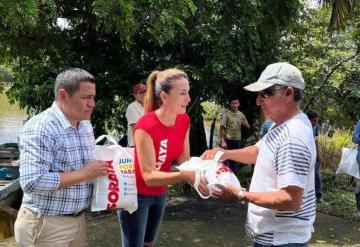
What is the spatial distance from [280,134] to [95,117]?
582 cm

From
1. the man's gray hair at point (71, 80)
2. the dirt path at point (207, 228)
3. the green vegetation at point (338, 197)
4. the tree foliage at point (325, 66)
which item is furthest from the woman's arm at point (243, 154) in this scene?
the tree foliage at point (325, 66)

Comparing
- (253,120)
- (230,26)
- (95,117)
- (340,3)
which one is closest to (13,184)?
(95,117)

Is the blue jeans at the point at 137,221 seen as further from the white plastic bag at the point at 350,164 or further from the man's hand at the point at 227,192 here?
the white plastic bag at the point at 350,164

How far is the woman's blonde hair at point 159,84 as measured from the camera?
8.86 ft

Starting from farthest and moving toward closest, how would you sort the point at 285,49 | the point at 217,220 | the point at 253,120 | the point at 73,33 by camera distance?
the point at 253,120, the point at 285,49, the point at 73,33, the point at 217,220

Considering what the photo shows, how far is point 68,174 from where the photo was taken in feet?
7.47

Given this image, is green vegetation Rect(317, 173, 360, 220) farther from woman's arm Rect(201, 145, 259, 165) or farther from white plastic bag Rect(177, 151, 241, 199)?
white plastic bag Rect(177, 151, 241, 199)

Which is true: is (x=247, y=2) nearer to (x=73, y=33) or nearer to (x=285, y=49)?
(x=285, y=49)

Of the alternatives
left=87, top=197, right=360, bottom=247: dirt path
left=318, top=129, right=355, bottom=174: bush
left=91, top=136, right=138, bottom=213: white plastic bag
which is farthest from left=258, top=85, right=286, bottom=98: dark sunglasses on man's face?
left=318, top=129, right=355, bottom=174: bush

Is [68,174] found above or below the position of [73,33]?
below

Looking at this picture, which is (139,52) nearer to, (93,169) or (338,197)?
(338,197)

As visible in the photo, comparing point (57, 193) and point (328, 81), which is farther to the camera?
point (328, 81)

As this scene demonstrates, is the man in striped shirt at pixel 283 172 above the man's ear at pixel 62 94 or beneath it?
beneath

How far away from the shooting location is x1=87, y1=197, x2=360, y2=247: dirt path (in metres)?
5.25
